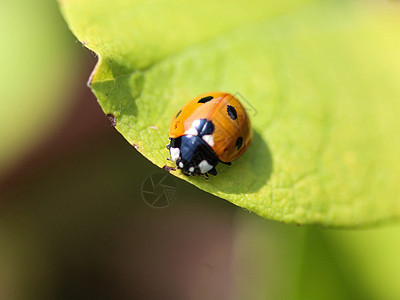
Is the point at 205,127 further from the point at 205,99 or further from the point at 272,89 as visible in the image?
the point at 272,89

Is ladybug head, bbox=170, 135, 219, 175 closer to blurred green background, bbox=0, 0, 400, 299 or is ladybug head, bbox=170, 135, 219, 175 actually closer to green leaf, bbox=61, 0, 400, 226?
green leaf, bbox=61, 0, 400, 226

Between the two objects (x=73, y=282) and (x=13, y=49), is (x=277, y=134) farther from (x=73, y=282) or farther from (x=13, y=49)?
(x=13, y=49)

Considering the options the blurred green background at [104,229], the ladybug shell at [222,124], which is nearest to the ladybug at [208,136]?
the ladybug shell at [222,124]

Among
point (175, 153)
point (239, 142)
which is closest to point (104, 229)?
point (175, 153)

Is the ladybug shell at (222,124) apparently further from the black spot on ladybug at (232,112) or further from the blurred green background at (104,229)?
the blurred green background at (104,229)

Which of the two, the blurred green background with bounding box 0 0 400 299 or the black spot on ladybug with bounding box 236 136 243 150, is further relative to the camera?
the blurred green background with bounding box 0 0 400 299

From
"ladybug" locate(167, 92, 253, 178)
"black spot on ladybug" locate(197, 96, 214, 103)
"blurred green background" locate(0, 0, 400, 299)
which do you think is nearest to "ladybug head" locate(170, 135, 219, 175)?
"ladybug" locate(167, 92, 253, 178)
